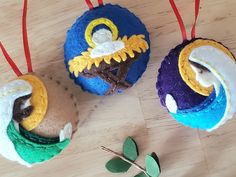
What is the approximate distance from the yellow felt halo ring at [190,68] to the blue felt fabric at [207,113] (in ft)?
0.06

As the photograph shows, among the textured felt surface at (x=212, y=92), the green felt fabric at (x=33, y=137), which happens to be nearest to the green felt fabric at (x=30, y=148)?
the green felt fabric at (x=33, y=137)

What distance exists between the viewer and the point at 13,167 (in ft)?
3.18

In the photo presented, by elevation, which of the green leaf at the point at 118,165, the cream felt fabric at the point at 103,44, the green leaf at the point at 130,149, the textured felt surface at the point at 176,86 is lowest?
the green leaf at the point at 118,165

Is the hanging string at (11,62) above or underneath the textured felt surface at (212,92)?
above

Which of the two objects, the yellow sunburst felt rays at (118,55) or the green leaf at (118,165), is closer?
the yellow sunburst felt rays at (118,55)

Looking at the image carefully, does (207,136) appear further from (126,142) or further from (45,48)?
(45,48)

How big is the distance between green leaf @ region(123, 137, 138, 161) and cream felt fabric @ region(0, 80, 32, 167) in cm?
23

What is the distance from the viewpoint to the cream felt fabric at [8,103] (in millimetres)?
811

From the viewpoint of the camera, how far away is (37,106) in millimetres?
817

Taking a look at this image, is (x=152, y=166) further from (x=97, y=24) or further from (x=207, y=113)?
(x=97, y=24)

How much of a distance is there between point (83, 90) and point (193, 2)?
29 cm

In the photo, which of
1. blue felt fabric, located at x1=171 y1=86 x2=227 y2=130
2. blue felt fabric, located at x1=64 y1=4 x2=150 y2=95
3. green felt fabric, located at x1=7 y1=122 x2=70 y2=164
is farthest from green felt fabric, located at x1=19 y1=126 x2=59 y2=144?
blue felt fabric, located at x1=171 y1=86 x2=227 y2=130

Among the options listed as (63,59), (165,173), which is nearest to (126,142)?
(165,173)

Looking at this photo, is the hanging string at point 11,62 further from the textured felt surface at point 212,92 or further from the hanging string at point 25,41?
the textured felt surface at point 212,92
